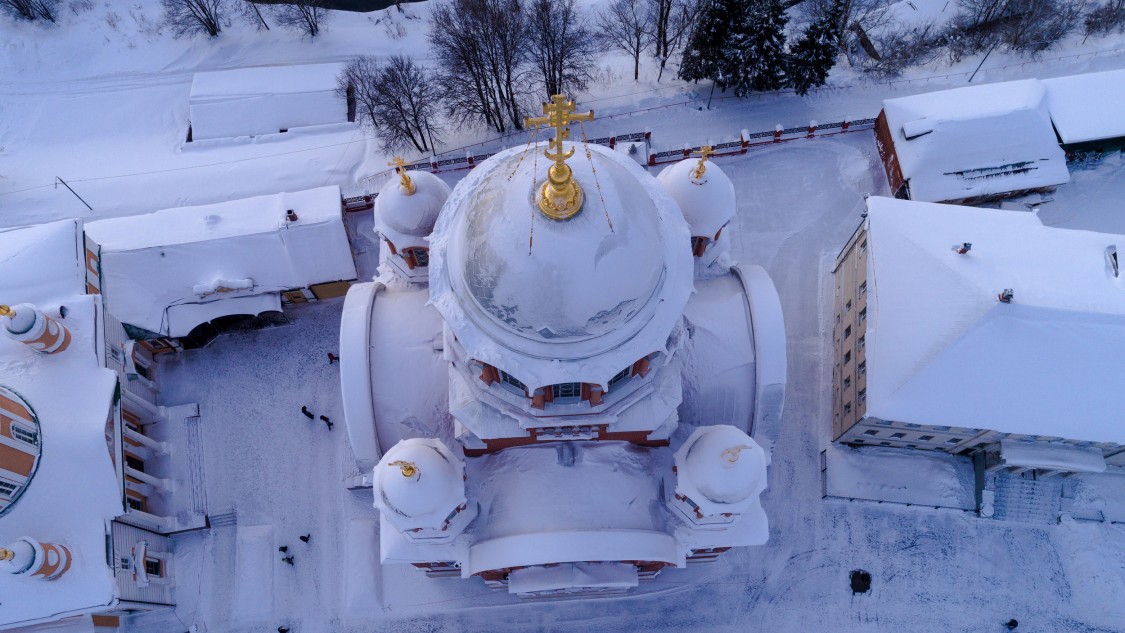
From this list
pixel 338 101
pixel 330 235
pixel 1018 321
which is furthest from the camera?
pixel 338 101

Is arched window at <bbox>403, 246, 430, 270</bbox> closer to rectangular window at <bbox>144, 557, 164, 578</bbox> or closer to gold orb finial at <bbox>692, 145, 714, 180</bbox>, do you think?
gold orb finial at <bbox>692, 145, 714, 180</bbox>

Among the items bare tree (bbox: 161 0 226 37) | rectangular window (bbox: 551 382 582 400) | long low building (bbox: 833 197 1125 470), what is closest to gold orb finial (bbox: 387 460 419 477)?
rectangular window (bbox: 551 382 582 400)

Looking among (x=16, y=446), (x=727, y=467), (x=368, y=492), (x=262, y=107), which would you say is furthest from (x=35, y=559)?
(x=262, y=107)

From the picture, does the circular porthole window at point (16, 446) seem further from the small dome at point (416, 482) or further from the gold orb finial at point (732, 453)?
the gold orb finial at point (732, 453)

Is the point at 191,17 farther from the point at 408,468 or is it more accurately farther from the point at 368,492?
the point at 408,468

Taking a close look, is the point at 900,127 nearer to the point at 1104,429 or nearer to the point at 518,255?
the point at 1104,429

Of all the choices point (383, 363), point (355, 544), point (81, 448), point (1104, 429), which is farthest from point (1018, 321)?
point (81, 448)
